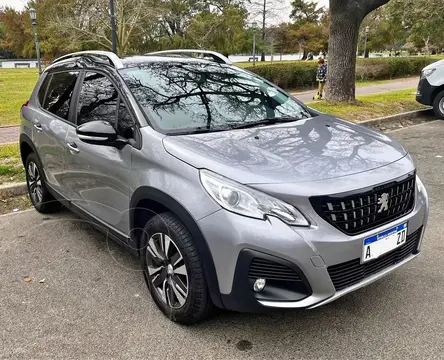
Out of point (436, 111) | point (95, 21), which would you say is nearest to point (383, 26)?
point (95, 21)

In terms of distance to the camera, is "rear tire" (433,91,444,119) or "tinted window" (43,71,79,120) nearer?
"tinted window" (43,71,79,120)

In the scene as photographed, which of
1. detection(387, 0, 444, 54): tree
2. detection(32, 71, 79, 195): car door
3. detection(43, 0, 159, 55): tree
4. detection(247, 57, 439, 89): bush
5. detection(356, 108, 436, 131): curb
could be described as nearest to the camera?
detection(32, 71, 79, 195): car door

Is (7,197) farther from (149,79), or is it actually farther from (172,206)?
(172,206)

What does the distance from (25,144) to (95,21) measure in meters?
Answer: 26.1

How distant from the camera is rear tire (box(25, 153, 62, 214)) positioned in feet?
14.9

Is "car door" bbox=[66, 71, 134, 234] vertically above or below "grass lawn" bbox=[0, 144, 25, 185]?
above

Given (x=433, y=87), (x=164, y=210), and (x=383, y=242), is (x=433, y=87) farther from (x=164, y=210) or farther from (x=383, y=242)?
(x=164, y=210)

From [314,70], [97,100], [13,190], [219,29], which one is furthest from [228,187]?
[219,29]

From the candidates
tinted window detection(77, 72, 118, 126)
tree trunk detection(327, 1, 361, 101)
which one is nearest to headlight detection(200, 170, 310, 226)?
tinted window detection(77, 72, 118, 126)

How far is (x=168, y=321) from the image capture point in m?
2.83

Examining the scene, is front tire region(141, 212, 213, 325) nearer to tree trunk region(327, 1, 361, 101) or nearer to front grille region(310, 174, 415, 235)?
front grille region(310, 174, 415, 235)

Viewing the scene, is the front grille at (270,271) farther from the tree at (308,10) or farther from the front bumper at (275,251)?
the tree at (308,10)

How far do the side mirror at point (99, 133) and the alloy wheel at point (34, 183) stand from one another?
182cm

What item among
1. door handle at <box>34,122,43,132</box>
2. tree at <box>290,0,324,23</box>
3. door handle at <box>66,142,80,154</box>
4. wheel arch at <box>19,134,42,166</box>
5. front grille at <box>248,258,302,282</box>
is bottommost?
front grille at <box>248,258,302,282</box>
